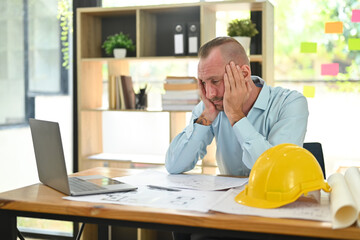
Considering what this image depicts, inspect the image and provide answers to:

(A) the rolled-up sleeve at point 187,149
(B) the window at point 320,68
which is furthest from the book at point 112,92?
(A) the rolled-up sleeve at point 187,149

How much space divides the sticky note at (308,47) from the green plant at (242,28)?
1.10 ft

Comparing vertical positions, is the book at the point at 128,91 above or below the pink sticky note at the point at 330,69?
below

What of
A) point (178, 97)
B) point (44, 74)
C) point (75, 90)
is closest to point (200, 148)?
point (178, 97)

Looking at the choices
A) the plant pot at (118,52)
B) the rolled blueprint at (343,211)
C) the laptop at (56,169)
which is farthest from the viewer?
the plant pot at (118,52)

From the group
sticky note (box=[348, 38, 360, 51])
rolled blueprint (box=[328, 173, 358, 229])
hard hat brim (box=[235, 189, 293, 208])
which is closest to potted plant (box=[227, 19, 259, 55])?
sticky note (box=[348, 38, 360, 51])

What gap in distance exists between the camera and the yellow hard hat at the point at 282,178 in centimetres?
140

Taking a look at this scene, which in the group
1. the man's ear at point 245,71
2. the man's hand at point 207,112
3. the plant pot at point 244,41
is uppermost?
the plant pot at point 244,41

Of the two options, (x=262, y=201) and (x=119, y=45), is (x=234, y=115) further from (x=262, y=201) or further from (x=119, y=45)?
(x=119, y=45)

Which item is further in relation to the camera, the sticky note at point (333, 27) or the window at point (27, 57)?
the window at point (27, 57)

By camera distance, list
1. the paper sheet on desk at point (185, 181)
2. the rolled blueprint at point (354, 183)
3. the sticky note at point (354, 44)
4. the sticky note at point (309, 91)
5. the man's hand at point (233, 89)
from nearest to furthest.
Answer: the rolled blueprint at point (354, 183)
the paper sheet on desk at point (185, 181)
the man's hand at point (233, 89)
the sticky note at point (354, 44)
the sticky note at point (309, 91)

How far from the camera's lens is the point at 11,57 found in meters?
3.86

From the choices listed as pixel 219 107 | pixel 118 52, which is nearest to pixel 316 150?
pixel 219 107

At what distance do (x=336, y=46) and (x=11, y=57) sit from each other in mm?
2387

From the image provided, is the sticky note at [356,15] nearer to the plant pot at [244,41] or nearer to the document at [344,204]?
the plant pot at [244,41]
